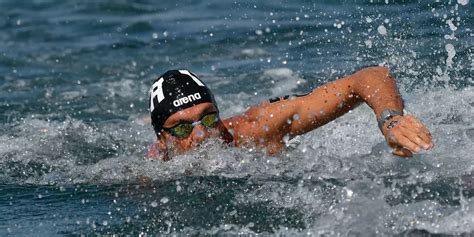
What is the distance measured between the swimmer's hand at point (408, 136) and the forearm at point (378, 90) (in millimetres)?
475

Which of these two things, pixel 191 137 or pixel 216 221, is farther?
pixel 191 137

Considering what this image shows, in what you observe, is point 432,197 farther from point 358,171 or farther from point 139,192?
point 139,192

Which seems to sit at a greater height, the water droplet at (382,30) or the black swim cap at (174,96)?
the black swim cap at (174,96)

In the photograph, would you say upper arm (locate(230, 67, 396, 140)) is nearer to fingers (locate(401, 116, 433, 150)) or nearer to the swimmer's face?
the swimmer's face

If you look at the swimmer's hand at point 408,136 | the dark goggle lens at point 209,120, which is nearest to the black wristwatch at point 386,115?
the swimmer's hand at point 408,136

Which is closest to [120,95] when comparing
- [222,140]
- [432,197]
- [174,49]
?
[174,49]

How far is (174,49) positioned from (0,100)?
2.70 metres

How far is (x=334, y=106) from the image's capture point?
7.30 metres

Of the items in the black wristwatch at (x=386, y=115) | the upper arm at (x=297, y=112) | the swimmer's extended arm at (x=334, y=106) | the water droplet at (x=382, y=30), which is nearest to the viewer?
the black wristwatch at (x=386, y=115)

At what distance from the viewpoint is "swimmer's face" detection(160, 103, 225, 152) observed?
7.39 metres

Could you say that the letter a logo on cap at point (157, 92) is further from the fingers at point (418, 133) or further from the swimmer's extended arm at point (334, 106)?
the fingers at point (418, 133)

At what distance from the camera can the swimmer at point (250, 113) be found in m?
7.13

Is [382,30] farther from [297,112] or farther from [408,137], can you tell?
[408,137]

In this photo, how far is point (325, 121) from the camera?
746 centimetres
